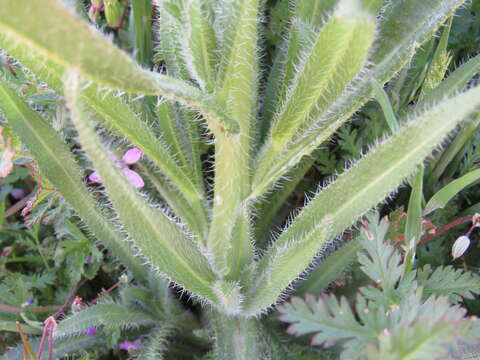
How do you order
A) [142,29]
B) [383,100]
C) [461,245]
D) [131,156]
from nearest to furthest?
[383,100], [461,245], [131,156], [142,29]

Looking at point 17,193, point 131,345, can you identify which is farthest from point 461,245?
point 17,193

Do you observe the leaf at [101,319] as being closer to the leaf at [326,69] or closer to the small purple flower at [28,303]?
the small purple flower at [28,303]

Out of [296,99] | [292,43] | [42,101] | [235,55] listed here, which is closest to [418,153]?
[296,99]

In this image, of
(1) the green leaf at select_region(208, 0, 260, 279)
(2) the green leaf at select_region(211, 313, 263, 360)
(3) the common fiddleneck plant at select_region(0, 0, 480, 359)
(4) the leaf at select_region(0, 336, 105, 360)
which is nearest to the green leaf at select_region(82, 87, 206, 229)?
(3) the common fiddleneck plant at select_region(0, 0, 480, 359)

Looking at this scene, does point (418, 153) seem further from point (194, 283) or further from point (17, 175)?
point (17, 175)

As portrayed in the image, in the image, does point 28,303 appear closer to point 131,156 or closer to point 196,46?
point 131,156

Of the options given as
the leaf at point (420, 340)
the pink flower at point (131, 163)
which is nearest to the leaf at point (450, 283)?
the leaf at point (420, 340)
